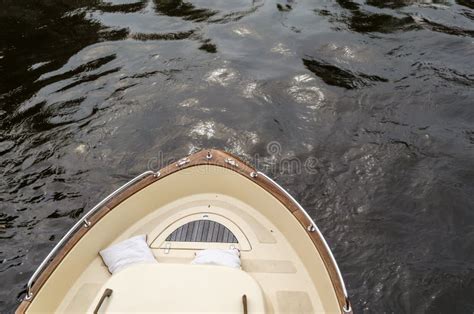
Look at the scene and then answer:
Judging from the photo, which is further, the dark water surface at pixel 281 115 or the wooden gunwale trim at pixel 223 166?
the dark water surface at pixel 281 115

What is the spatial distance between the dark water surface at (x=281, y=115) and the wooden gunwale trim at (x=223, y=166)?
1.83 meters

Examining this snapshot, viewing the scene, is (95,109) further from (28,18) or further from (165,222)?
(28,18)

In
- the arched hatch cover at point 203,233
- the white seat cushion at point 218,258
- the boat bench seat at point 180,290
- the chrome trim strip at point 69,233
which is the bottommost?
the arched hatch cover at point 203,233

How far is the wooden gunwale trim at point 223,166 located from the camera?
18.2ft

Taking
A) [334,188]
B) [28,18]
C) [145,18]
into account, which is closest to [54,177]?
[334,188]

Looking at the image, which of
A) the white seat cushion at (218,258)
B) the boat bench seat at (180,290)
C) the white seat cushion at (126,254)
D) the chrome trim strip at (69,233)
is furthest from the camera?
the white seat cushion at (126,254)

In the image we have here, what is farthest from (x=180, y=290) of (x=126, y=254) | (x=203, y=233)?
(x=203, y=233)

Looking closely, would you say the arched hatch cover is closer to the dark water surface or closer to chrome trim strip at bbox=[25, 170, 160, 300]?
chrome trim strip at bbox=[25, 170, 160, 300]

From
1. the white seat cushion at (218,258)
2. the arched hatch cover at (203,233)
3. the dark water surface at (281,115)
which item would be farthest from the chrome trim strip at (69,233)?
the dark water surface at (281,115)

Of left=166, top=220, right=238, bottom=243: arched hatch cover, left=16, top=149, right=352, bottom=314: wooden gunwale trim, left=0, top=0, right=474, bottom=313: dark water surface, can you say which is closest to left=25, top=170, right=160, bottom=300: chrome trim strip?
left=16, top=149, right=352, bottom=314: wooden gunwale trim

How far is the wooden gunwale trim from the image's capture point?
556 centimetres

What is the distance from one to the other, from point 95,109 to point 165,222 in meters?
5.62

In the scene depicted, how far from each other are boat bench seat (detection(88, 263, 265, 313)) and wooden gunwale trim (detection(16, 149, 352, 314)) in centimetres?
100

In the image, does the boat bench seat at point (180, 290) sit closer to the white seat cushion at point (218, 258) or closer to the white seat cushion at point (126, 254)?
the white seat cushion at point (218, 258)
